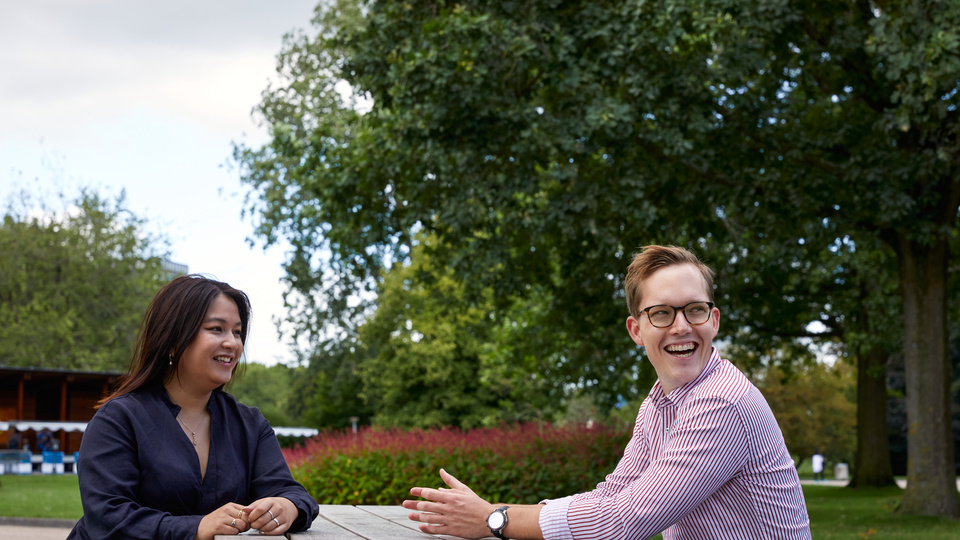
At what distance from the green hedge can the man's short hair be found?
9.00 m

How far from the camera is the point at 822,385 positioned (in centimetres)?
3853

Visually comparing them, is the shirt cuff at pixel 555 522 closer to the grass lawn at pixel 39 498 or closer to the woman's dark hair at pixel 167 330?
the woman's dark hair at pixel 167 330

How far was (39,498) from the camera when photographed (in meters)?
17.9

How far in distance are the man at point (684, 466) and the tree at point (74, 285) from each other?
131ft

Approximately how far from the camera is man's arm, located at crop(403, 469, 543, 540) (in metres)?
2.69

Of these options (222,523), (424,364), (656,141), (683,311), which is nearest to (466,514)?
(222,523)

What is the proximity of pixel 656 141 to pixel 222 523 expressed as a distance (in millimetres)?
10461

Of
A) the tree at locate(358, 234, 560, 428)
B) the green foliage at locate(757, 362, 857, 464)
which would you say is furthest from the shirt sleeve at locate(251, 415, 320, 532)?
the green foliage at locate(757, 362, 857, 464)

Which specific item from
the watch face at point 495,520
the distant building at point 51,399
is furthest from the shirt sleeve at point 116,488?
the distant building at point 51,399

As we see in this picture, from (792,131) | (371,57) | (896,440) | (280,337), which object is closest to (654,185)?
(792,131)

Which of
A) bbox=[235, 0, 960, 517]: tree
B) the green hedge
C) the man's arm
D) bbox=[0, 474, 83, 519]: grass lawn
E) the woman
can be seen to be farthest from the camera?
bbox=[0, 474, 83, 519]: grass lawn

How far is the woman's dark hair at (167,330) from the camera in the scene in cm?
323

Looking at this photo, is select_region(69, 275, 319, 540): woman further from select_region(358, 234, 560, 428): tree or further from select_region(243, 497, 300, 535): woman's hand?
select_region(358, 234, 560, 428): tree

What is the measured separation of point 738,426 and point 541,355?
16569 mm
